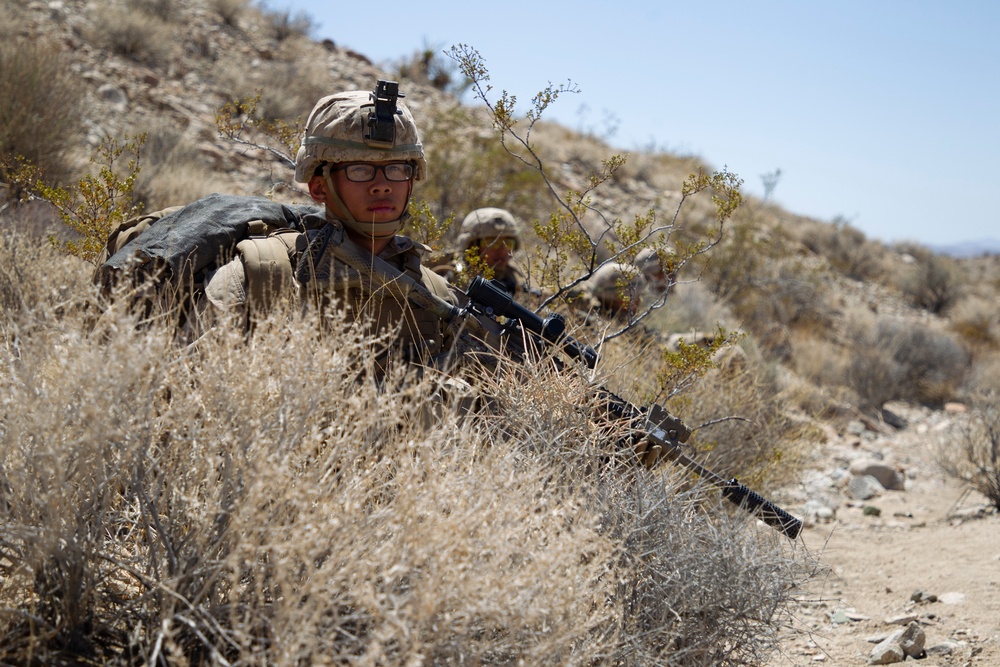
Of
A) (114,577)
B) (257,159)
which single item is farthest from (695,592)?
(257,159)

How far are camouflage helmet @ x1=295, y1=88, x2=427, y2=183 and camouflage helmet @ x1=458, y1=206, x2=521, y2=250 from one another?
2.70m

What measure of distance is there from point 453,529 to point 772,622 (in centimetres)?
126

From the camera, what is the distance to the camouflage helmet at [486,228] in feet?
18.5

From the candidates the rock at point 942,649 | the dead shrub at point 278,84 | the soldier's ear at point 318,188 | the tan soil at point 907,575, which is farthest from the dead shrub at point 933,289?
the soldier's ear at point 318,188

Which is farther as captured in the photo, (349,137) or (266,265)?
(349,137)

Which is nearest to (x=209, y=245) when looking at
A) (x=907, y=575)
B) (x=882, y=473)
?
(x=907, y=575)

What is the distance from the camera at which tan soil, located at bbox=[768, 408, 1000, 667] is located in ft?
10.4

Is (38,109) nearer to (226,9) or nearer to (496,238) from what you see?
(496,238)

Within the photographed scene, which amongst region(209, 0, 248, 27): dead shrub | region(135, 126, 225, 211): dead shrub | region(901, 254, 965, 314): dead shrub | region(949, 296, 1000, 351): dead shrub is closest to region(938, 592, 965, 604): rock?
region(135, 126, 225, 211): dead shrub

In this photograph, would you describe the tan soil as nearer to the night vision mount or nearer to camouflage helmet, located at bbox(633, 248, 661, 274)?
camouflage helmet, located at bbox(633, 248, 661, 274)

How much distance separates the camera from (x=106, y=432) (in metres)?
1.65

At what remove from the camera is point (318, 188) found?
9.78ft

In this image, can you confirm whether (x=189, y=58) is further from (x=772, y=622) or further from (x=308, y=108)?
(x=772, y=622)

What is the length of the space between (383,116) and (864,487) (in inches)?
205
